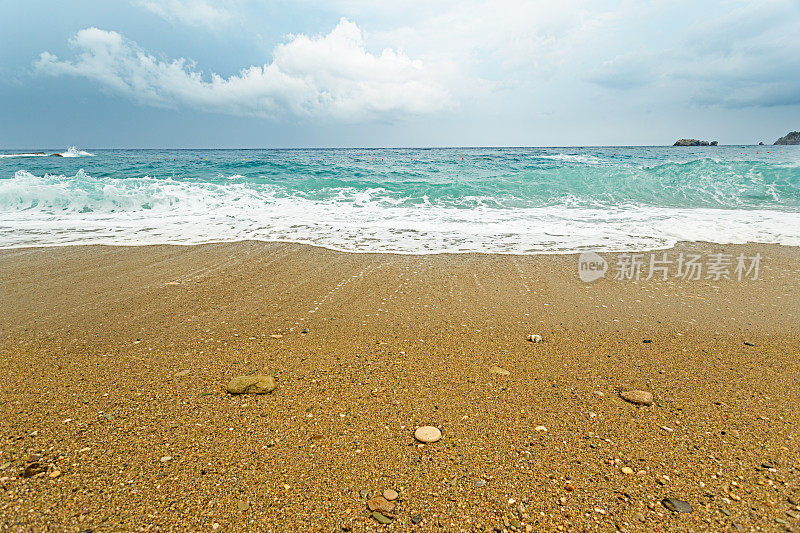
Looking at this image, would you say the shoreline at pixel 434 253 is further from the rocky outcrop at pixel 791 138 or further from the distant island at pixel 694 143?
the rocky outcrop at pixel 791 138

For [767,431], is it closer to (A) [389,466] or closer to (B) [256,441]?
(A) [389,466]

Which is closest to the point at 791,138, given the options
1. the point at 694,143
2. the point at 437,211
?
the point at 694,143

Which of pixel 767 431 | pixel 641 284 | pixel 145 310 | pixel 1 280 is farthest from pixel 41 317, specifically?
pixel 641 284

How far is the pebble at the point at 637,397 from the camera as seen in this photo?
2.15 metres

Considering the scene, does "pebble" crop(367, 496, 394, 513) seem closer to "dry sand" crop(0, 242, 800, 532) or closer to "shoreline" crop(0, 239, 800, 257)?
"dry sand" crop(0, 242, 800, 532)

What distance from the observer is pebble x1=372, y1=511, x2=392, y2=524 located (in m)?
1.45

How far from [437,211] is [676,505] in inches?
344

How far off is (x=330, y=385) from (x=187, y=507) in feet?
3.06

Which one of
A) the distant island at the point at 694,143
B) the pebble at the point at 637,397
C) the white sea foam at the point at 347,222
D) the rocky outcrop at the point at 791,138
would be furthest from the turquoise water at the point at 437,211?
the rocky outcrop at the point at 791,138

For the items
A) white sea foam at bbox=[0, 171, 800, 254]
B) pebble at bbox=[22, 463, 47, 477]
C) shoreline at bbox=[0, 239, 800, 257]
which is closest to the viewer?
pebble at bbox=[22, 463, 47, 477]

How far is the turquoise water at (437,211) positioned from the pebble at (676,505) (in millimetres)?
4330

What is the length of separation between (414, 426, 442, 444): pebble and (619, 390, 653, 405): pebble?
1069mm

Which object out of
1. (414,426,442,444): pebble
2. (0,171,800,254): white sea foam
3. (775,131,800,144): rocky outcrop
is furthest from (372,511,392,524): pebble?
(775,131,800,144): rocky outcrop

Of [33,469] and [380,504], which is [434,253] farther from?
[33,469]
